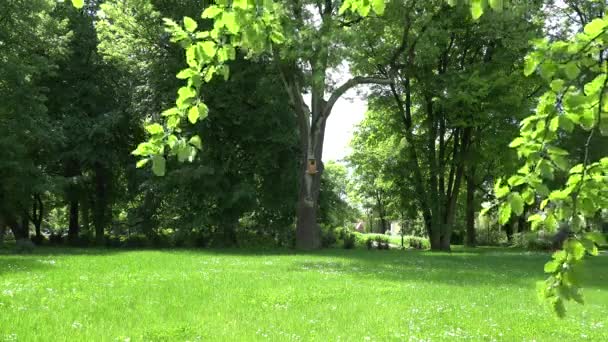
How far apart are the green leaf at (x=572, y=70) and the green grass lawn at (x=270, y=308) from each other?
484cm

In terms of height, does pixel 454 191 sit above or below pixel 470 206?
above

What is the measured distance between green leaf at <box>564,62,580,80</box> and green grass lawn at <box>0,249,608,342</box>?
484cm

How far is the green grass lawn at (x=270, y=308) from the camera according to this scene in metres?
6.73

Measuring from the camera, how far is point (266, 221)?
31.5m

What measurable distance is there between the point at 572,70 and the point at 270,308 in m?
6.80

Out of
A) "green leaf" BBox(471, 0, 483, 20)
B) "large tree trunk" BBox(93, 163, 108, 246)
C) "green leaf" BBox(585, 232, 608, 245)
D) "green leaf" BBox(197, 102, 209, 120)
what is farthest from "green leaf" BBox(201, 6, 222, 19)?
"large tree trunk" BBox(93, 163, 108, 246)

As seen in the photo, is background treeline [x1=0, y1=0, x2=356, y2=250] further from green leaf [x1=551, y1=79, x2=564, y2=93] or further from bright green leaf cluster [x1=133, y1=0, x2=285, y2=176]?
green leaf [x1=551, y1=79, x2=564, y2=93]

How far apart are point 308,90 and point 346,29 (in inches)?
252

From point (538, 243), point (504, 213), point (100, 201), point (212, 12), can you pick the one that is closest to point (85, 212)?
point (100, 201)

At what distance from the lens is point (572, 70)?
7.57 feet

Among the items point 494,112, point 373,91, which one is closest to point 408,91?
point 373,91

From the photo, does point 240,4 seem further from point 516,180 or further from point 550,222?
point 550,222

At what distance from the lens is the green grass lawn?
673 centimetres

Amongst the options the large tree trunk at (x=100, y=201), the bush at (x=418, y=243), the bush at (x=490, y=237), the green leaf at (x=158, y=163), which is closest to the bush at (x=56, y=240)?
the large tree trunk at (x=100, y=201)
